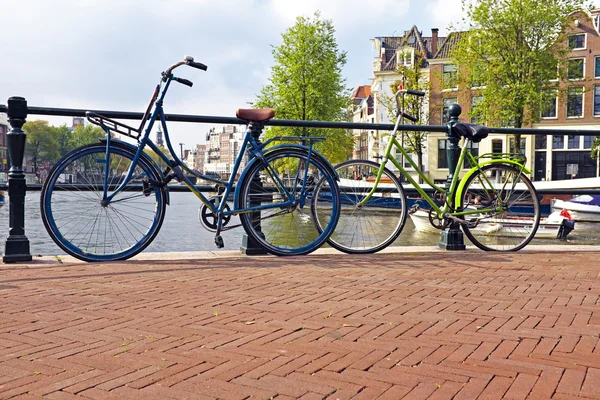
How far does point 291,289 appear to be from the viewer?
3385mm

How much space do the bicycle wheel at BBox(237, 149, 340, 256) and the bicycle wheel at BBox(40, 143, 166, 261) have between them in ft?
2.07

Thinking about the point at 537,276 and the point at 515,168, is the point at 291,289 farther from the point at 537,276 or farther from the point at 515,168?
the point at 515,168

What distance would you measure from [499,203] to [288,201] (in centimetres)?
173

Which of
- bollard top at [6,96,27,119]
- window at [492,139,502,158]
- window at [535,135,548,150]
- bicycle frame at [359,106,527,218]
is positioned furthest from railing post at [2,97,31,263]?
window at [492,139,502,158]

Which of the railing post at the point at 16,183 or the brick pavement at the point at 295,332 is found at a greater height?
the railing post at the point at 16,183

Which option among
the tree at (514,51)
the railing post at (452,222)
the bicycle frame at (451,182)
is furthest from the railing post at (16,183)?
the tree at (514,51)

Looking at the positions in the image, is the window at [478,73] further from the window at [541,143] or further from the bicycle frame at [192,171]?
the bicycle frame at [192,171]

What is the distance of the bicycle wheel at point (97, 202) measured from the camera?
4.34 m

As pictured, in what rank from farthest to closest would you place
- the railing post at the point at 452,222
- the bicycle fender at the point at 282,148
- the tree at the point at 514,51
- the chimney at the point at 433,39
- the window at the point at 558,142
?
1. the chimney at the point at 433,39
2. the window at the point at 558,142
3. the tree at the point at 514,51
4. the railing post at the point at 452,222
5. the bicycle fender at the point at 282,148

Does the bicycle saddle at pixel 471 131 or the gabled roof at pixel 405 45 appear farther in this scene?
the gabled roof at pixel 405 45

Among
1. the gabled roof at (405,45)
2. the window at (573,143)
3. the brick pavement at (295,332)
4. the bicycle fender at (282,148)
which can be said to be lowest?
the brick pavement at (295,332)

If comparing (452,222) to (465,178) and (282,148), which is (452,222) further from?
(282,148)

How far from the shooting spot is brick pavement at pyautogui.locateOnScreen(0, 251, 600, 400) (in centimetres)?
193

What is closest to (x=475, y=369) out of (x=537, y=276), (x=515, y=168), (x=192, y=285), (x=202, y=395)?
(x=202, y=395)
